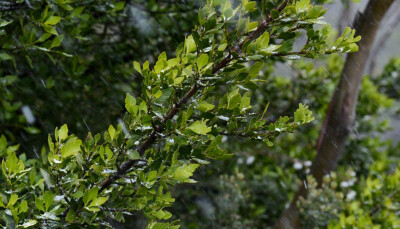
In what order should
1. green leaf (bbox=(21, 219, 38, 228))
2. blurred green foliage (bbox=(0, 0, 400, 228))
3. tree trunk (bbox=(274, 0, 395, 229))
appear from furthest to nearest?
tree trunk (bbox=(274, 0, 395, 229))
blurred green foliage (bbox=(0, 0, 400, 228))
green leaf (bbox=(21, 219, 38, 228))

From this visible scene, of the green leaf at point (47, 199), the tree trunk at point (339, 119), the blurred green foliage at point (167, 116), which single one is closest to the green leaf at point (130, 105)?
the blurred green foliage at point (167, 116)

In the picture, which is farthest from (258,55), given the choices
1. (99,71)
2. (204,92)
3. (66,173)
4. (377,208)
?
(377,208)

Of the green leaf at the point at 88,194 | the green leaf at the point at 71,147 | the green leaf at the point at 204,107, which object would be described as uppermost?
the green leaf at the point at 204,107

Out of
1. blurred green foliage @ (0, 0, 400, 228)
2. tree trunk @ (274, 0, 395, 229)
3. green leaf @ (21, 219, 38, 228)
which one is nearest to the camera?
green leaf @ (21, 219, 38, 228)

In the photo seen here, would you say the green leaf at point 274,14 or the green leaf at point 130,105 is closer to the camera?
the green leaf at point 130,105

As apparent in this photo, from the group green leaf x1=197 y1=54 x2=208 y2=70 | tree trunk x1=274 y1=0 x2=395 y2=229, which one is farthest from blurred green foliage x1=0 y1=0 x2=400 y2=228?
tree trunk x1=274 y1=0 x2=395 y2=229

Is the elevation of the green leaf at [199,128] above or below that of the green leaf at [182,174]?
above

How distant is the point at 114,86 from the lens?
368 cm

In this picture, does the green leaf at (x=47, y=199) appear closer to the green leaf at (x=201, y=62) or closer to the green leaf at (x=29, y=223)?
the green leaf at (x=29, y=223)

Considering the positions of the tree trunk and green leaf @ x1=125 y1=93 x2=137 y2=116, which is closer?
green leaf @ x1=125 y1=93 x2=137 y2=116

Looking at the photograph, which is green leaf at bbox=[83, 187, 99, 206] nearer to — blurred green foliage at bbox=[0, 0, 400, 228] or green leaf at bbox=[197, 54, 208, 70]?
blurred green foliage at bbox=[0, 0, 400, 228]

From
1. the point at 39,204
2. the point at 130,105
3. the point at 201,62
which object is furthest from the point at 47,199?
the point at 201,62

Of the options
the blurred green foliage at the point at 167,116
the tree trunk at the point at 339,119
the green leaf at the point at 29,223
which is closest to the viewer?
the green leaf at the point at 29,223

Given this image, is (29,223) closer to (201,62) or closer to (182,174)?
(182,174)
